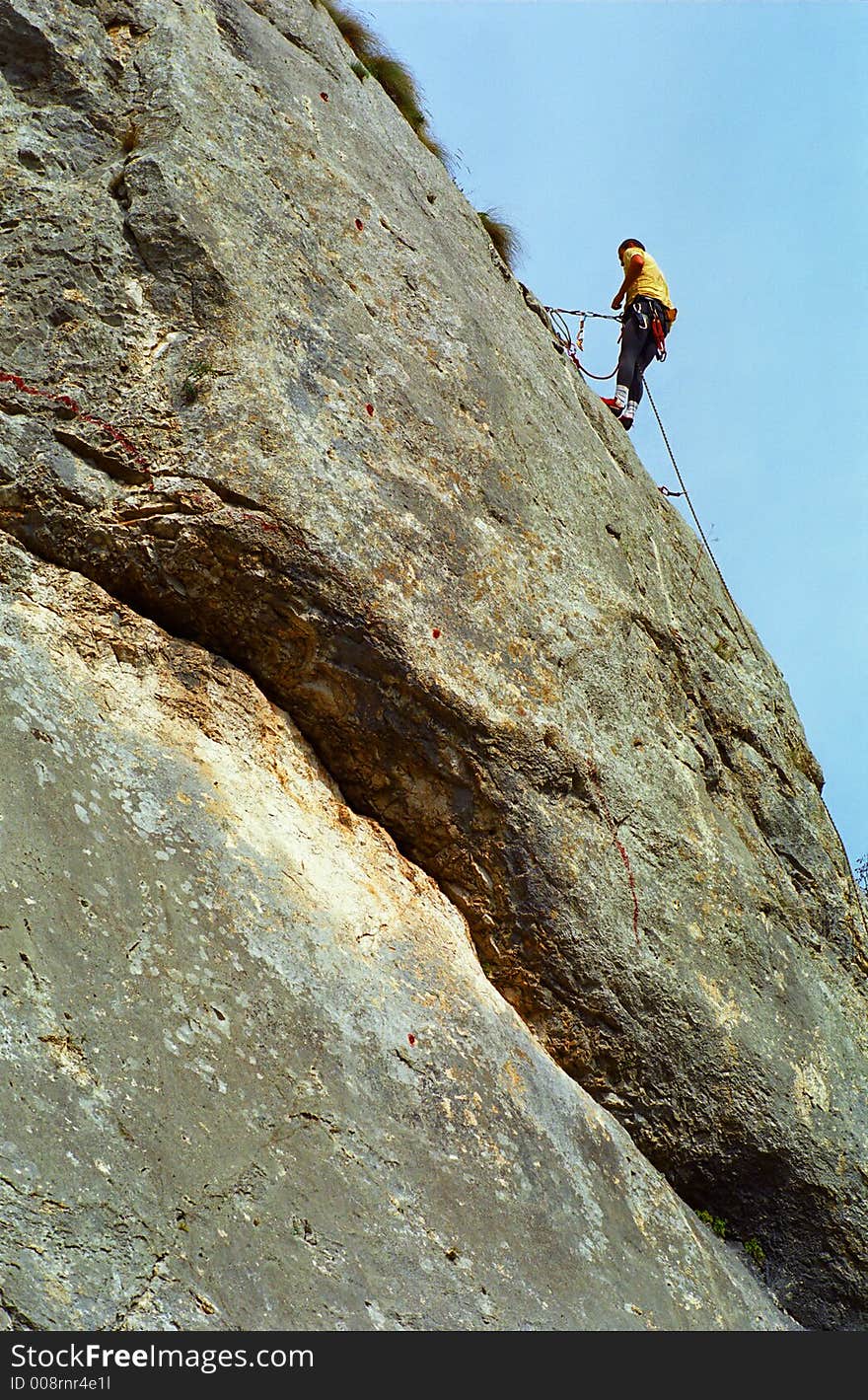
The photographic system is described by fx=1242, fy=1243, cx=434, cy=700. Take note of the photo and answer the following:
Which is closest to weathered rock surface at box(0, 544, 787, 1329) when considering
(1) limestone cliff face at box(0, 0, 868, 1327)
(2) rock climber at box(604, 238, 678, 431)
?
(1) limestone cliff face at box(0, 0, 868, 1327)

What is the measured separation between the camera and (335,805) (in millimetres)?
7027

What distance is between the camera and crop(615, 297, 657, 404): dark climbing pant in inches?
532

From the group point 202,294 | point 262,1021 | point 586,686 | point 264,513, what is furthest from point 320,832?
point 202,294

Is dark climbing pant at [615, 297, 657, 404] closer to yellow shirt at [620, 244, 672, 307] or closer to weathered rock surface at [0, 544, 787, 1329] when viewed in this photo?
yellow shirt at [620, 244, 672, 307]

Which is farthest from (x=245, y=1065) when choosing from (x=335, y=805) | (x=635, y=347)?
(x=635, y=347)

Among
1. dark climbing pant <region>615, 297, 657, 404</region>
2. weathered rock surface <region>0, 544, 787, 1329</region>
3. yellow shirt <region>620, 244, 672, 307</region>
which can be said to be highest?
yellow shirt <region>620, 244, 672, 307</region>

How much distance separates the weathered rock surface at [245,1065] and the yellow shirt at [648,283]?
884 centimetres

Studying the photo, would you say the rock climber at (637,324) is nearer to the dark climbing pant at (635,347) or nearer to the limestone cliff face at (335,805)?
the dark climbing pant at (635,347)

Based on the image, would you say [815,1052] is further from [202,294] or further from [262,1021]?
[202,294]

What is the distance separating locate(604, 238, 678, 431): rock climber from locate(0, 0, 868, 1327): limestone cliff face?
3941 millimetres

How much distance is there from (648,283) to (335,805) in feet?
30.0

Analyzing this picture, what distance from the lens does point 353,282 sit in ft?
27.4

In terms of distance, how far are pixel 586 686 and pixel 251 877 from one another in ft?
10.2

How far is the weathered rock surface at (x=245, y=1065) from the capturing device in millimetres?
4762
